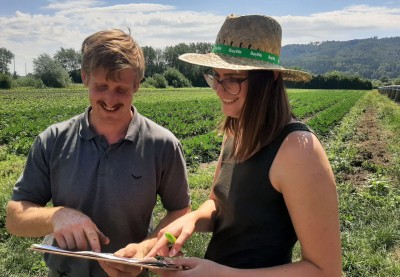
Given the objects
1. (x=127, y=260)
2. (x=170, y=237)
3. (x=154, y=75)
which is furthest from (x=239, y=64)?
(x=154, y=75)

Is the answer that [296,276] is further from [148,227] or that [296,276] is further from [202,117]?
[202,117]

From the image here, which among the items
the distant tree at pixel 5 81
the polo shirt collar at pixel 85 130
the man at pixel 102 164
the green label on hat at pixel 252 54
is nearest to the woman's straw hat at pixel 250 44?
the green label on hat at pixel 252 54

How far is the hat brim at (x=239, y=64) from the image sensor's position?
171 centimetres

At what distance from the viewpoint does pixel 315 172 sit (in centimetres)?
145

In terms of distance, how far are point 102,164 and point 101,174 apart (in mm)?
52

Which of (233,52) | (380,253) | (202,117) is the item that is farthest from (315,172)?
(202,117)

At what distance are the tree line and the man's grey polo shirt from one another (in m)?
40.6

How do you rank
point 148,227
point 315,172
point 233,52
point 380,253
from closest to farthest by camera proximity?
1. point 315,172
2. point 233,52
3. point 148,227
4. point 380,253

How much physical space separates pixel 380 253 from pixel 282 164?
3.56 metres

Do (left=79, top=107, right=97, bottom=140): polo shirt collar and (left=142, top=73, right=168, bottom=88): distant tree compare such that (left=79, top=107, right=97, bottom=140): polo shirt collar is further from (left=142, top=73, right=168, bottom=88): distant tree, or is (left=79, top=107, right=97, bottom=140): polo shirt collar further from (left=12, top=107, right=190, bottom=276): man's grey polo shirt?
(left=142, top=73, right=168, bottom=88): distant tree

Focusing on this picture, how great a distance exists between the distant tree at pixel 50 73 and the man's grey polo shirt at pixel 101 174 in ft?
231

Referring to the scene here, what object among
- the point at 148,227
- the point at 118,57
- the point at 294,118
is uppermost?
the point at 118,57

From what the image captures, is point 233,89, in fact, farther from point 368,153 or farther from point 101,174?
point 368,153

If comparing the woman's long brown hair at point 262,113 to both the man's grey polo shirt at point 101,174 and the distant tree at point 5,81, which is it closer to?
the man's grey polo shirt at point 101,174
